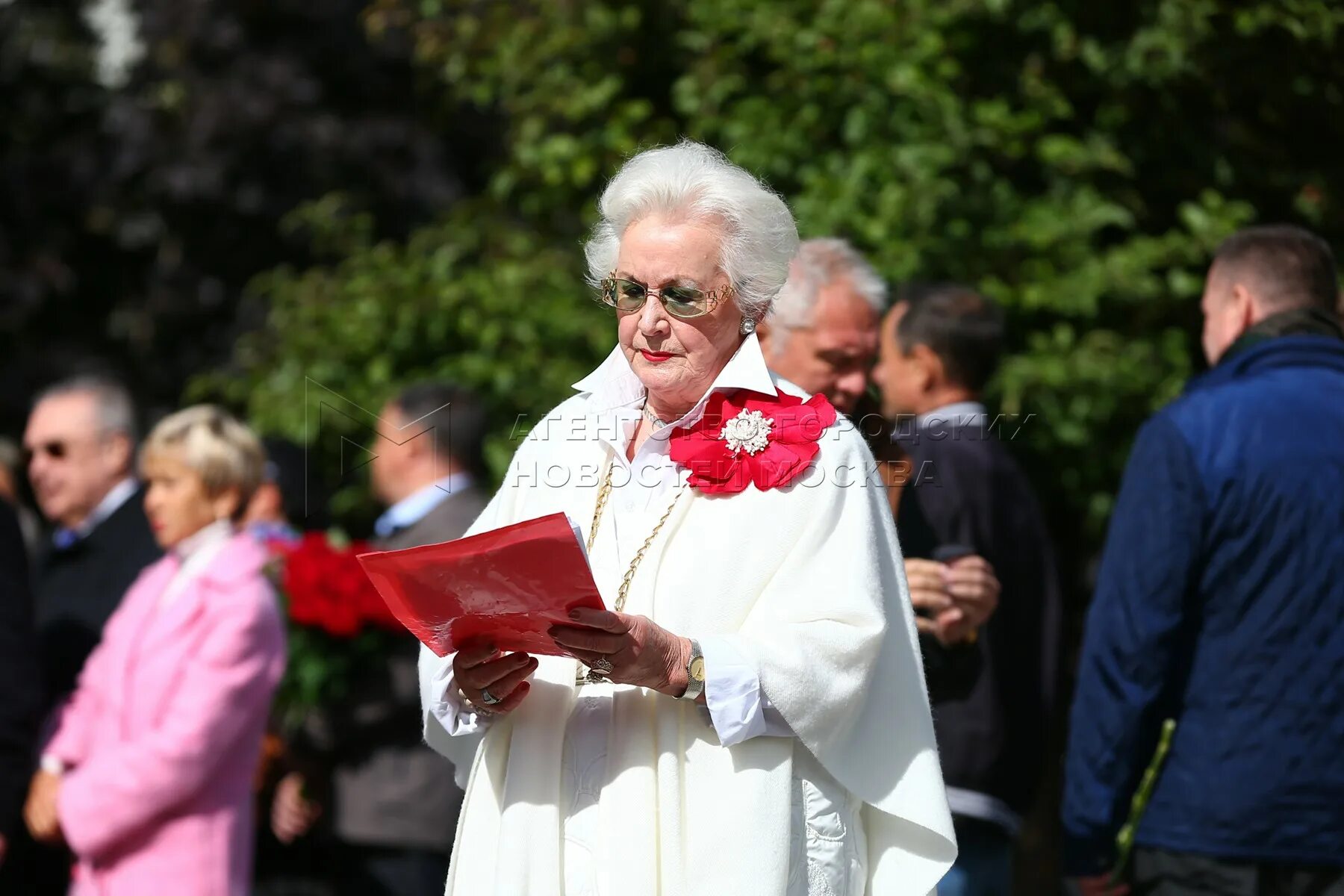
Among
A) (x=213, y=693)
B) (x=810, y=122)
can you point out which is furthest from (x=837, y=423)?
→ (x=810, y=122)

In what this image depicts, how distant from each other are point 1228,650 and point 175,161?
7575mm

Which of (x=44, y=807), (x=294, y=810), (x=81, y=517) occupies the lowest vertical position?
(x=294, y=810)

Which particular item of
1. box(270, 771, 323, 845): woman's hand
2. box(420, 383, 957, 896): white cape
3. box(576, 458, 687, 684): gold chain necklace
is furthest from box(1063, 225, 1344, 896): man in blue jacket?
box(270, 771, 323, 845): woman's hand

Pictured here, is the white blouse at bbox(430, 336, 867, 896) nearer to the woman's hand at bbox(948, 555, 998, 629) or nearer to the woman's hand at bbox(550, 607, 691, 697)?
the woman's hand at bbox(550, 607, 691, 697)

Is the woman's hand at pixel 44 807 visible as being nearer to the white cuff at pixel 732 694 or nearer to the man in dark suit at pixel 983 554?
Result: the man in dark suit at pixel 983 554

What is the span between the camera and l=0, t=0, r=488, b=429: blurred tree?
9406 mm

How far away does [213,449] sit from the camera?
199 inches

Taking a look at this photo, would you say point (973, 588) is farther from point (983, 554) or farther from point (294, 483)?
point (294, 483)

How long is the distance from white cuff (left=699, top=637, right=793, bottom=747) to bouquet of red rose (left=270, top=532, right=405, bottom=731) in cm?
290

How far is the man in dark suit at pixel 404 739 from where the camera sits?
533cm

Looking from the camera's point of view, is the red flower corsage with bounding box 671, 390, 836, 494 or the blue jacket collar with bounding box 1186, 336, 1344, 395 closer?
the red flower corsage with bounding box 671, 390, 836, 494

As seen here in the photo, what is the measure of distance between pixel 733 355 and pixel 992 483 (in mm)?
1509

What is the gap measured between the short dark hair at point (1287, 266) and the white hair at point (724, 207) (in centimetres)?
160

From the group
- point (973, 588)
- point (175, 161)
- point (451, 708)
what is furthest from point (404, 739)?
point (175, 161)
